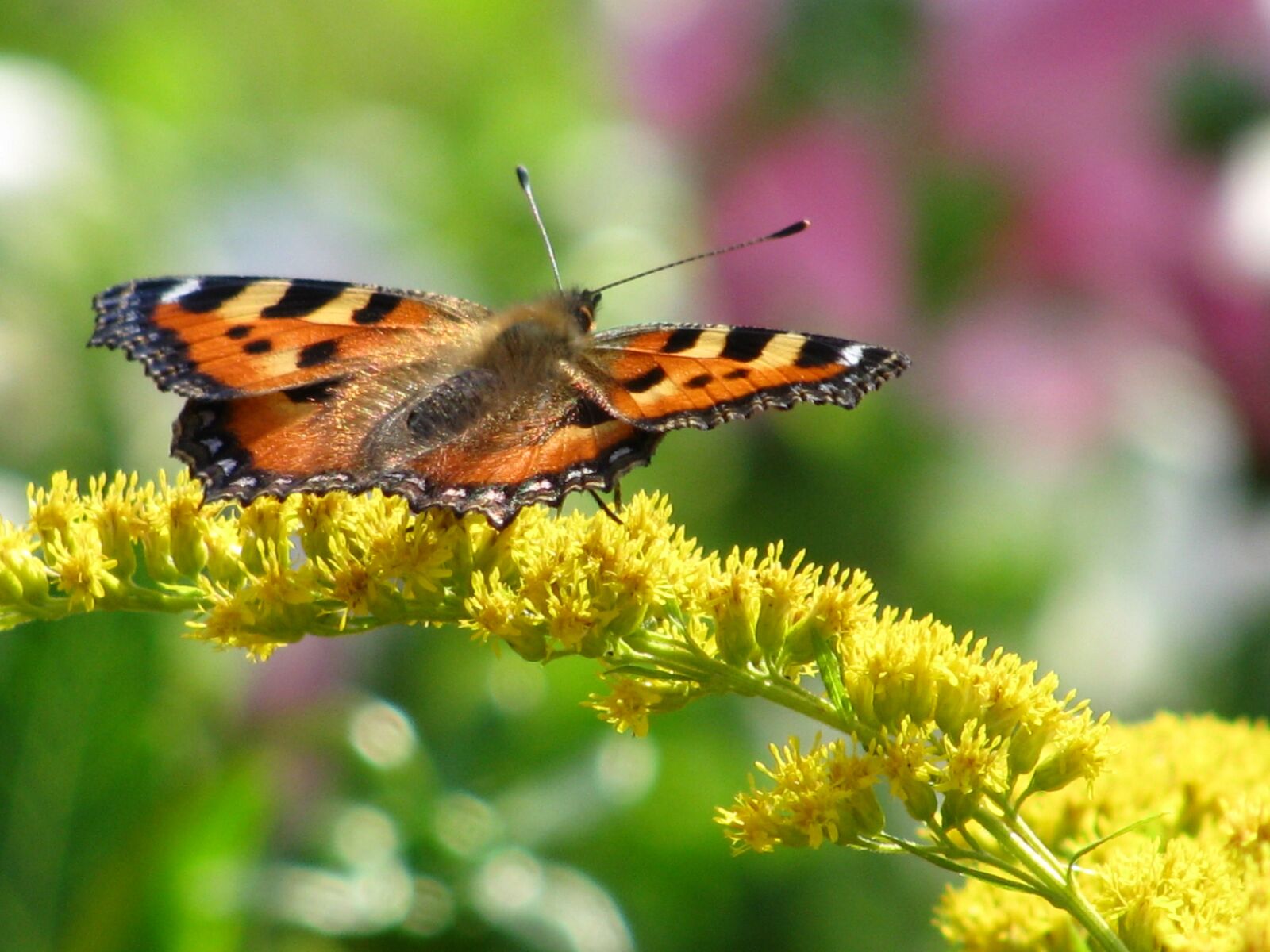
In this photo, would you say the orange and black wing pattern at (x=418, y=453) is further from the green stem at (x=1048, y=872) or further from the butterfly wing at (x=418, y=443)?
the green stem at (x=1048, y=872)

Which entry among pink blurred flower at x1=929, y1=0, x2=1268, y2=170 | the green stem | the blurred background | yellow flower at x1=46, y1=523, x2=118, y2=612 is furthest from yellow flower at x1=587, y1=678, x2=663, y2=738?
pink blurred flower at x1=929, y1=0, x2=1268, y2=170

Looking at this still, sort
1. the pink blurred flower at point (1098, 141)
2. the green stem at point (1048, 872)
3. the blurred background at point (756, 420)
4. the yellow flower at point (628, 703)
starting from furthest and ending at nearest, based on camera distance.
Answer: the pink blurred flower at point (1098, 141)
the blurred background at point (756, 420)
the yellow flower at point (628, 703)
the green stem at point (1048, 872)

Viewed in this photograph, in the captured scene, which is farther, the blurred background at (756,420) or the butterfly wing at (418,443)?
the blurred background at (756,420)

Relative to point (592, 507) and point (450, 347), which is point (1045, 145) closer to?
point (592, 507)

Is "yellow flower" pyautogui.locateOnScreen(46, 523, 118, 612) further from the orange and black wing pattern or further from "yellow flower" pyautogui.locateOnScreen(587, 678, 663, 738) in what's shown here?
"yellow flower" pyautogui.locateOnScreen(587, 678, 663, 738)

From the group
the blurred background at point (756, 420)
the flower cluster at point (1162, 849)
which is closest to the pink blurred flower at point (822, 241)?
the blurred background at point (756, 420)

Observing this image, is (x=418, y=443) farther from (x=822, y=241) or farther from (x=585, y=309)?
(x=822, y=241)

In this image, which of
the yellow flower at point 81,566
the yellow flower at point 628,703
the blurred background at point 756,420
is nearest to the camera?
the yellow flower at point 628,703

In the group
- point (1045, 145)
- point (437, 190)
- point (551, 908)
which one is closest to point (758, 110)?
point (1045, 145)
